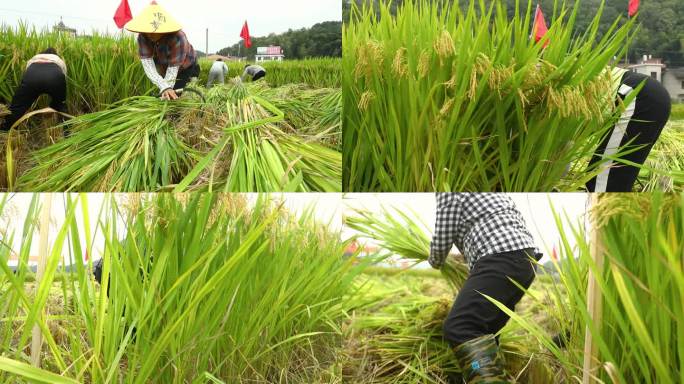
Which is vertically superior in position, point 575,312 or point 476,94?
point 476,94

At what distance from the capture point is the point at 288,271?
1063mm

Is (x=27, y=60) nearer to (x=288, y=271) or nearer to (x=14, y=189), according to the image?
(x=14, y=189)

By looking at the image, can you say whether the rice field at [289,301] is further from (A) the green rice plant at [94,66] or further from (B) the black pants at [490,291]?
(A) the green rice plant at [94,66]

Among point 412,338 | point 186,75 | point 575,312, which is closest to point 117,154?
point 186,75

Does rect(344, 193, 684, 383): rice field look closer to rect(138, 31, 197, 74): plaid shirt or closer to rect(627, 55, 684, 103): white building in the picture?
rect(627, 55, 684, 103): white building

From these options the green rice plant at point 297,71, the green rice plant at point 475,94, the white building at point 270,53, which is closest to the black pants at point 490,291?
the green rice plant at point 475,94

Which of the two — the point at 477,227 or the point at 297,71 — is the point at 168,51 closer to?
the point at 297,71

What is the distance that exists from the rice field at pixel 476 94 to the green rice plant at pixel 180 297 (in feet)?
0.92

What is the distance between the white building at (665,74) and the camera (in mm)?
1074

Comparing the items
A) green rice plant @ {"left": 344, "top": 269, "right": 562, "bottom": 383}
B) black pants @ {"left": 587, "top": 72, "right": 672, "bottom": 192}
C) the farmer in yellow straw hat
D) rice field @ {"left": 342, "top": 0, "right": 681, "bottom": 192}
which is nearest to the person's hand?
the farmer in yellow straw hat

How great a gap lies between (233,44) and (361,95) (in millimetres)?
423

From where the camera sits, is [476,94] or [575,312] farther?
[575,312]

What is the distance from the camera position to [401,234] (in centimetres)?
109

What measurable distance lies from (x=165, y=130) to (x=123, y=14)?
298mm
